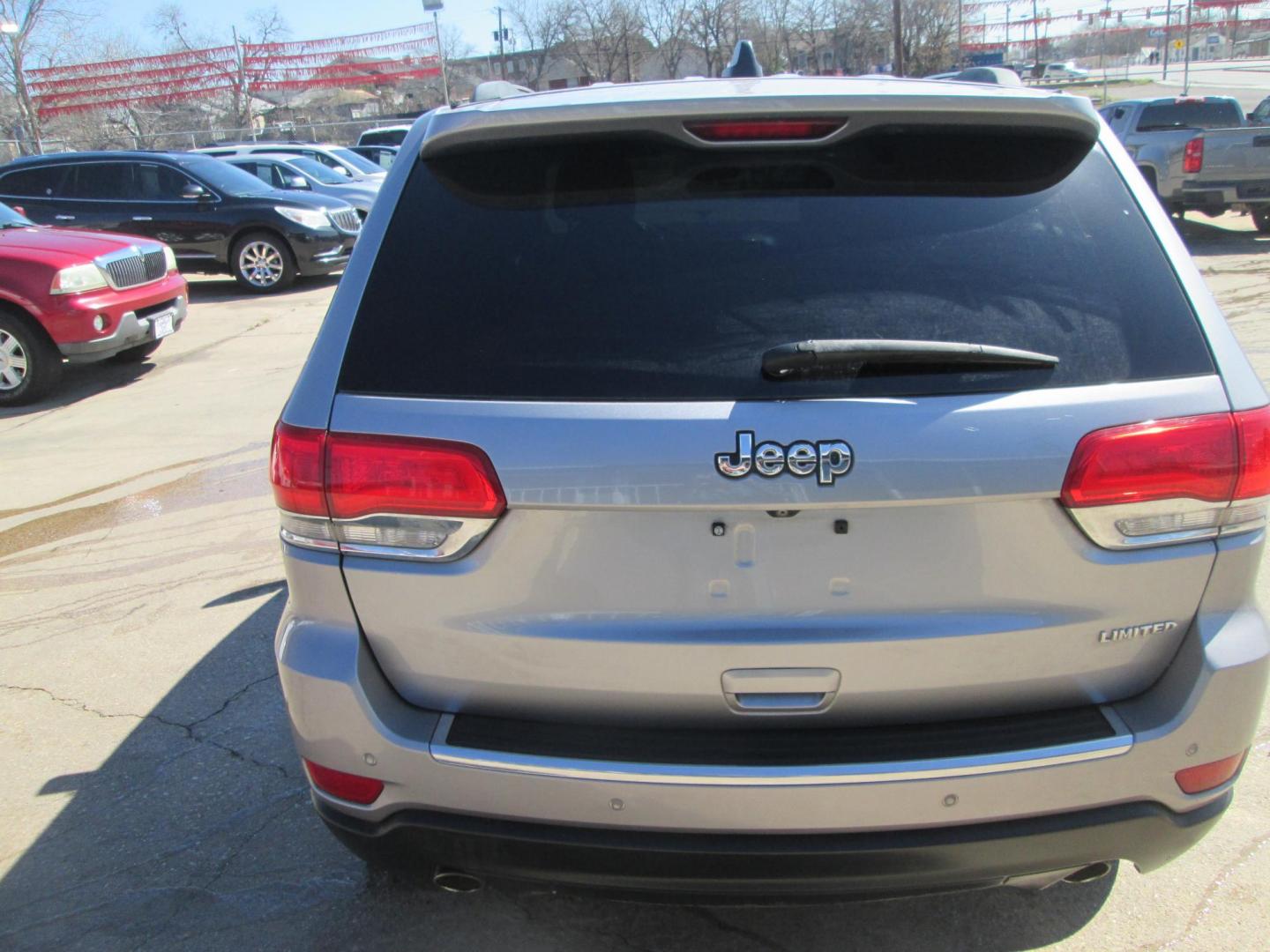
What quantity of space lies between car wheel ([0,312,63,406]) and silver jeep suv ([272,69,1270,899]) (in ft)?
27.4

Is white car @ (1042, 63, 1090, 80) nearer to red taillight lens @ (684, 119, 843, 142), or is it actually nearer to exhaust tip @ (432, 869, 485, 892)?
red taillight lens @ (684, 119, 843, 142)

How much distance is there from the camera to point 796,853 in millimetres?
2037

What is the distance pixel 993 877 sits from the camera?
2.10 meters

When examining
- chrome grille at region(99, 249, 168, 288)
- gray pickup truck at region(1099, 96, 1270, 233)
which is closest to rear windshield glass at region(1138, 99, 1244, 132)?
gray pickup truck at region(1099, 96, 1270, 233)

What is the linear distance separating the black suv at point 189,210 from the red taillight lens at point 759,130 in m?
14.1

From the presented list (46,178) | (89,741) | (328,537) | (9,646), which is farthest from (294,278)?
(328,537)

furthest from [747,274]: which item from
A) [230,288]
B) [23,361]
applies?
[230,288]

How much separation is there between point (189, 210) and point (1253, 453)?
15386 millimetres

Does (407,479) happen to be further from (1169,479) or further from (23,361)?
(23,361)

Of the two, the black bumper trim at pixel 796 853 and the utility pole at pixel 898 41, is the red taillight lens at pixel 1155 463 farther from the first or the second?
the utility pole at pixel 898 41

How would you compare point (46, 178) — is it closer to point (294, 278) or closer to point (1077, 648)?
point (294, 278)

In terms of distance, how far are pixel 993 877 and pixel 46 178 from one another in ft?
55.2

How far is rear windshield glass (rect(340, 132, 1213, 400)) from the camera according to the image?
209 cm

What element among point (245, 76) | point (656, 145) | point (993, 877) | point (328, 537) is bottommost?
point (993, 877)
